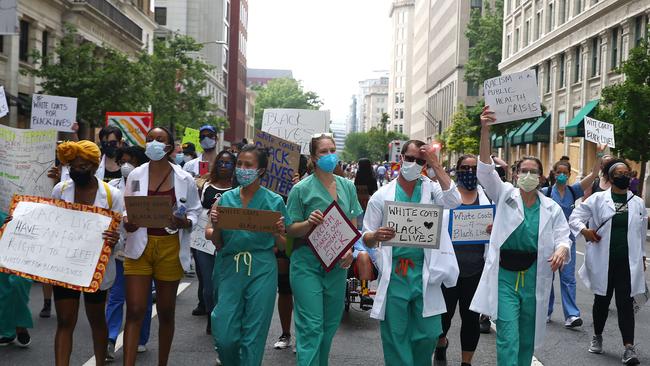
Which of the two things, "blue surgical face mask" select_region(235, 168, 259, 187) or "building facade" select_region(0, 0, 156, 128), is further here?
"building facade" select_region(0, 0, 156, 128)

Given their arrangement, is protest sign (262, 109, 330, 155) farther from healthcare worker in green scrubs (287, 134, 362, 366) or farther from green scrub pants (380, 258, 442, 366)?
green scrub pants (380, 258, 442, 366)

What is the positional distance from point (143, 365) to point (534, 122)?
47882mm

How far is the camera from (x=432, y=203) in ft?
20.9

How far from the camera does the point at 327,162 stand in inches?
247

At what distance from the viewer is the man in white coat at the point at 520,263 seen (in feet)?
21.4

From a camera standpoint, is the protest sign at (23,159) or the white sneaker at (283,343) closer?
the protest sign at (23,159)

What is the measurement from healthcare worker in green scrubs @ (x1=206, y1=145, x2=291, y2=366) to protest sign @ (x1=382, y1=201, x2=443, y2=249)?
2.52 ft

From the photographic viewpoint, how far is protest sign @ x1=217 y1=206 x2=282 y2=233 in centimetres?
602

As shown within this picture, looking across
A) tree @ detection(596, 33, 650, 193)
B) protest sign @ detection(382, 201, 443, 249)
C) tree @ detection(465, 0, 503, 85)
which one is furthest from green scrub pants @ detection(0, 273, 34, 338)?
tree @ detection(465, 0, 503, 85)

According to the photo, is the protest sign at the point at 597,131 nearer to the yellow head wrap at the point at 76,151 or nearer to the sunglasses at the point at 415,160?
the sunglasses at the point at 415,160

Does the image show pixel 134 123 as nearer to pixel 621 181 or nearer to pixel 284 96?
pixel 621 181

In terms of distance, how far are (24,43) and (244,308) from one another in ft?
95.4

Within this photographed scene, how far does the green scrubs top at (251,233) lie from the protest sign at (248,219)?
13 cm

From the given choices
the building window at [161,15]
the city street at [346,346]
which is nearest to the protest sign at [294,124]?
the city street at [346,346]
